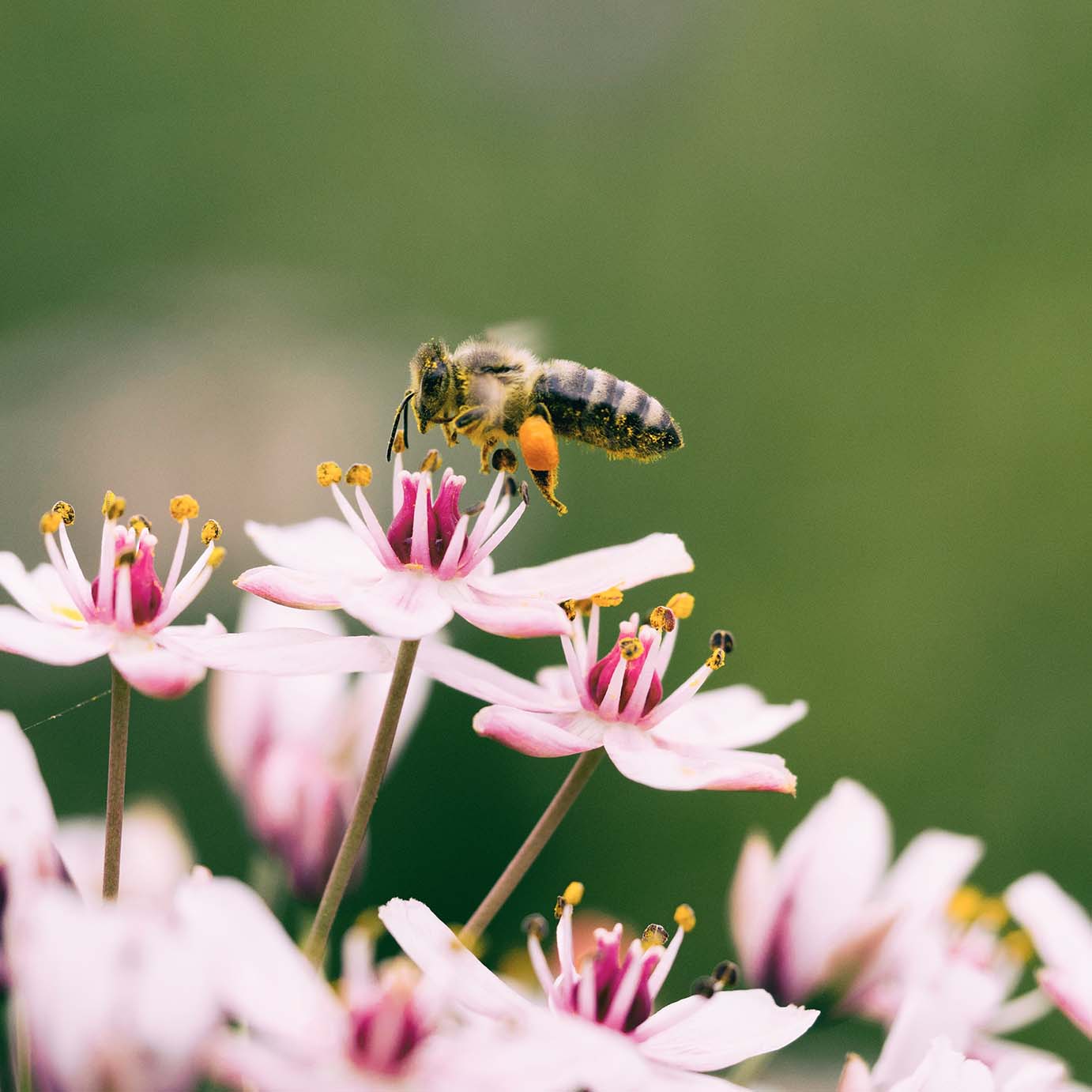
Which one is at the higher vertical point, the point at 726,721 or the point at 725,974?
the point at 726,721

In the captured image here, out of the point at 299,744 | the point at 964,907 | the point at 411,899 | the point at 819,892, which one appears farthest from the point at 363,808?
the point at 964,907

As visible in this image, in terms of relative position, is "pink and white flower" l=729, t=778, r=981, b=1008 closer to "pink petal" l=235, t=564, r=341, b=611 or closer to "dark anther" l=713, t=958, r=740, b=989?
"dark anther" l=713, t=958, r=740, b=989

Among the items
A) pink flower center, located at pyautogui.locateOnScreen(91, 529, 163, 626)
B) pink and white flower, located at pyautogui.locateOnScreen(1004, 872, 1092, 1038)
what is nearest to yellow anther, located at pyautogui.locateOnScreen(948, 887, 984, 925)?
pink and white flower, located at pyautogui.locateOnScreen(1004, 872, 1092, 1038)

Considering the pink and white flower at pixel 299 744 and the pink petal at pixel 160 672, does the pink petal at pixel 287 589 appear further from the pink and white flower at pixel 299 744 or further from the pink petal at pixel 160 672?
the pink and white flower at pixel 299 744

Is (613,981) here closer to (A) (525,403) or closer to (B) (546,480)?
(B) (546,480)

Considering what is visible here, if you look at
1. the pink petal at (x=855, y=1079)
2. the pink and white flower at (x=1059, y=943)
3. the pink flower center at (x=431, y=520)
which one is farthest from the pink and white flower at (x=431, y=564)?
the pink and white flower at (x=1059, y=943)

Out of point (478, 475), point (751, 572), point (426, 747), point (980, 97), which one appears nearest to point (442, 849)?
point (426, 747)

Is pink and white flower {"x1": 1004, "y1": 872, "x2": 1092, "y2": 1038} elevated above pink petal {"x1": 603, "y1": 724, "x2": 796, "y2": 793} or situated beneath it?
situated beneath
